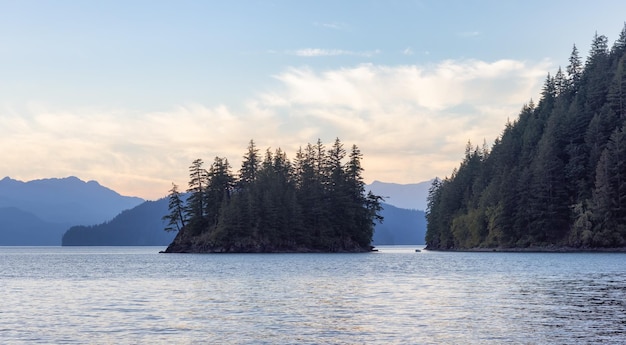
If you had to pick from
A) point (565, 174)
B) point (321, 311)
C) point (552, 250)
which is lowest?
point (321, 311)

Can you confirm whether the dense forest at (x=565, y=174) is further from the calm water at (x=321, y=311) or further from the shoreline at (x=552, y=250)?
the calm water at (x=321, y=311)

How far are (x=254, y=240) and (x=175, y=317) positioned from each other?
121 meters

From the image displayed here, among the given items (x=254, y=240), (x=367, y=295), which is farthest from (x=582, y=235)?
(x=367, y=295)

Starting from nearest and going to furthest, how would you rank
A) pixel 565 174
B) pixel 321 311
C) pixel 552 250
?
pixel 321 311
pixel 552 250
pixel 565 174

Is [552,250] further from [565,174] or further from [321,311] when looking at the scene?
[321,311]

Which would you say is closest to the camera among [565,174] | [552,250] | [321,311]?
[321,311]

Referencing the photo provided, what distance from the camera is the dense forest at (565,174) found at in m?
134

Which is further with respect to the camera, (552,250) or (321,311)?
(552,250)

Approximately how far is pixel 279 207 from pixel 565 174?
67.7 m

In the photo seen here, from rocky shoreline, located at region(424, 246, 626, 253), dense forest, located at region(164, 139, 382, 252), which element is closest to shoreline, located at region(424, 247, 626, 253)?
rocky shoreline, located at region(424, 246, 626, 253)

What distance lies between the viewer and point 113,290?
56.7m

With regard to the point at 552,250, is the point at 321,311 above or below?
below

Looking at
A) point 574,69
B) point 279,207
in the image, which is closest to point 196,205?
point 279,207

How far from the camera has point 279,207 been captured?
160 m
